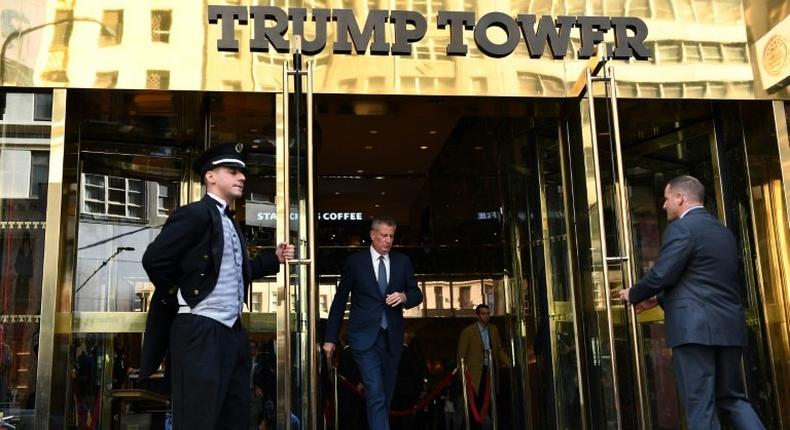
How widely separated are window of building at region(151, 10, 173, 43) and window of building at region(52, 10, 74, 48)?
574 millimetres

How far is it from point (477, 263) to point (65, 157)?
7.66 meters

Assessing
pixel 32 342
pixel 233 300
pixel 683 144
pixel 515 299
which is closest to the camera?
pixel 233 300

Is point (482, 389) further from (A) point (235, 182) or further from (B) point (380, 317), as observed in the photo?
(A) point (235, 182)

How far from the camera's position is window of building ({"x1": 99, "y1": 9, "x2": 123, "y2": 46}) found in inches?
241

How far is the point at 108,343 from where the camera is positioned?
6.48m

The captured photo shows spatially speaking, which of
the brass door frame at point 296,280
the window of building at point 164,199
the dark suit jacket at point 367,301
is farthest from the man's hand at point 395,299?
the window of building at point 164,199

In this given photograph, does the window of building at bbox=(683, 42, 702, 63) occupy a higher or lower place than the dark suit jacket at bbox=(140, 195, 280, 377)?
higher

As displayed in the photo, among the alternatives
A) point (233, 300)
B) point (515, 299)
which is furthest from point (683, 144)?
point (233, 300)

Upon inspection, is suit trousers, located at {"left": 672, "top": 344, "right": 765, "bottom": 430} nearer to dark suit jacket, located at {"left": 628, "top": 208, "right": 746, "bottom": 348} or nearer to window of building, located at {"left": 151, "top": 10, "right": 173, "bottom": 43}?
dark suit jacket, located at {"left": 628, "top": 208, "right": 746, "bottom": 348}

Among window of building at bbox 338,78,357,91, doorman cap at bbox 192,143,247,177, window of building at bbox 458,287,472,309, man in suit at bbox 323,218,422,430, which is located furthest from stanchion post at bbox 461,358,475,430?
doorman cap at bbox 192,143,247,177

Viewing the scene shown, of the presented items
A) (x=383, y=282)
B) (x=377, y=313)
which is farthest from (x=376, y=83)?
(x=377, y=313)

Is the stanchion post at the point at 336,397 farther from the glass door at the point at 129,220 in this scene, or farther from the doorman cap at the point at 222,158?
the doorman cap at the point at 222,158

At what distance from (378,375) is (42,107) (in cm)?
311

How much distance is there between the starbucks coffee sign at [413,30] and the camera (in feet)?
20.5
